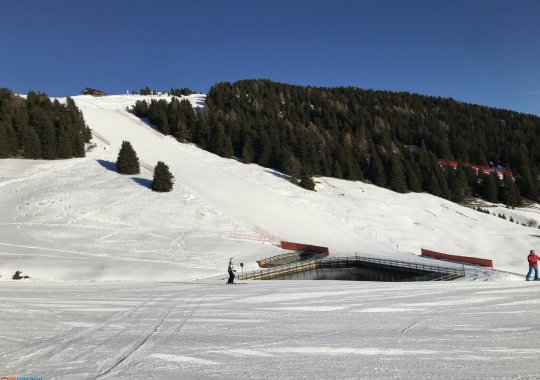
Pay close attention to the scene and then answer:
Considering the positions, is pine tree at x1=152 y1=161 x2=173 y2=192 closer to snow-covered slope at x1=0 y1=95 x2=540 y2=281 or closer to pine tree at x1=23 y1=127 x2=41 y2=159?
snow-covered slope at x1=0 y1=95 x2=540 y2=281

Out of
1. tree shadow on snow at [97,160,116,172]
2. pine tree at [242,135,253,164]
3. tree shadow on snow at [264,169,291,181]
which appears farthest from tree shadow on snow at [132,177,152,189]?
pine tree at [242,135,253,164]

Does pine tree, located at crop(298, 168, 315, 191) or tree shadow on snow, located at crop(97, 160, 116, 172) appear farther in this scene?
pine tree, located at crop(298, 168, 315, 191)

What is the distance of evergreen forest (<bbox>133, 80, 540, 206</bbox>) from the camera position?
56.9 metres

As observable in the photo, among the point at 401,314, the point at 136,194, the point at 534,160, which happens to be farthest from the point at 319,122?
the point at 401,314

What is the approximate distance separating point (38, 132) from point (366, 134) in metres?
64.8

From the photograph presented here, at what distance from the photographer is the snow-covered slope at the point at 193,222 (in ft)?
78.3

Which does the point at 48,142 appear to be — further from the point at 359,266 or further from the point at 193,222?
the point at 359,266

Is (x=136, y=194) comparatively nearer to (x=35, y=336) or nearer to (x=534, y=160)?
(x=35, y=336)

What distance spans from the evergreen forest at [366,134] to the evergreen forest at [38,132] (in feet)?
65.1

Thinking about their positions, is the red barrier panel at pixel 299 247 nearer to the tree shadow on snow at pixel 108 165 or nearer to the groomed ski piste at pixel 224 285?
the groomed ski piste at pixel 224 285

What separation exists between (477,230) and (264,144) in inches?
1298

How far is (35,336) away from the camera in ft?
22.2

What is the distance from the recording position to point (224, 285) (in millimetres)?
15516

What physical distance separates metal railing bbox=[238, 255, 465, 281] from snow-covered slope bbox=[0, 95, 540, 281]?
108 inches
